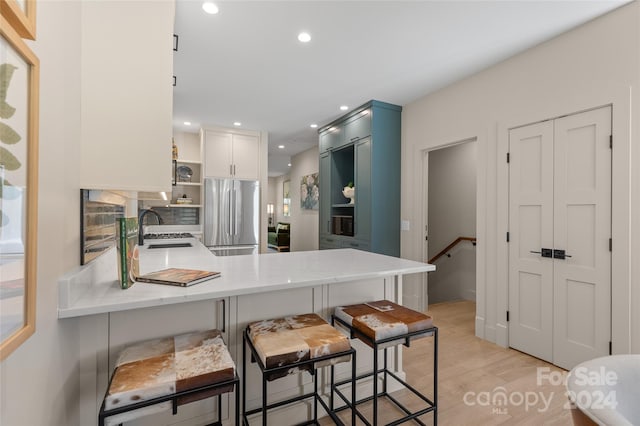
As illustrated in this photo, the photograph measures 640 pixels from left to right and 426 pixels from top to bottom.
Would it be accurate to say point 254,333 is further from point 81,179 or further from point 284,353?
point 81,179

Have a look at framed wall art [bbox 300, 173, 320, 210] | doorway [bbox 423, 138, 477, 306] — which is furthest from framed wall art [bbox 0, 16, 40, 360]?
framed wall art [bbox 300, 173, 320, 210]

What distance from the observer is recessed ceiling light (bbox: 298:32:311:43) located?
243cm

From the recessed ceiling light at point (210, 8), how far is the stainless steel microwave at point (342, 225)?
2.92m

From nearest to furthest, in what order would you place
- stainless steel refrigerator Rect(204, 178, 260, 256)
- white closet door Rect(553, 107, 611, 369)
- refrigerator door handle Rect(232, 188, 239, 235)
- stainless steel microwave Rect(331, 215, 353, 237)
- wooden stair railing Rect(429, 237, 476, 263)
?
white closet door Rect(553, 107, 611, 369) → stainless steel microwave Rect(331, 215, 353, 237) → wooden stair railing Rect(429, 237, 476, 263) → stainless steel refrigerator Rect(204, 178, 260, 256) → refrigerator door handle Rect(232, 188, 239, 235)

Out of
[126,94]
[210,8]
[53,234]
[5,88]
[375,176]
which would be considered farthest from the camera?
[375,176]

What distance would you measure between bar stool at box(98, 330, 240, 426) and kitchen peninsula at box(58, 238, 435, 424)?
13 centimetres

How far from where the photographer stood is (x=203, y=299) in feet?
4.19

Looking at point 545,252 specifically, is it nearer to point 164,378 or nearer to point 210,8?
point 164,378

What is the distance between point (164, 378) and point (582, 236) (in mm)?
2882

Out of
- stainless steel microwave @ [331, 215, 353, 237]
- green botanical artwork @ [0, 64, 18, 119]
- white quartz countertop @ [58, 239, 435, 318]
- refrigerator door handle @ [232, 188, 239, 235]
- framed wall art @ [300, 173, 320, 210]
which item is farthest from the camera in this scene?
framed wall art @ [300, 173, 320, 210]

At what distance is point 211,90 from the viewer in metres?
3.56

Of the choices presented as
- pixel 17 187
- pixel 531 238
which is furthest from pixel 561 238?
pixel 17 187

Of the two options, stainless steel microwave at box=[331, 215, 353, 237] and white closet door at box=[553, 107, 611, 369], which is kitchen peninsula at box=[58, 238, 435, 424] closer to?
white closet door at box=[553, 107, 611, 369]

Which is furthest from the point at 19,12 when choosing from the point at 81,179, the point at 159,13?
the point at 159,13
